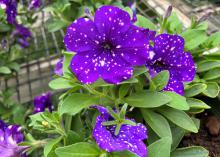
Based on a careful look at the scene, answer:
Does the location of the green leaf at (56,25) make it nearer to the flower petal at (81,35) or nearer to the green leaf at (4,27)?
the green leaf at (4,27)

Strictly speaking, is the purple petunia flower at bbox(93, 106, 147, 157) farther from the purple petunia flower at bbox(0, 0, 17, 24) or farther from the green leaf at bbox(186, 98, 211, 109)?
the purple petunia flower at bbox(0, 0, 17, 24)

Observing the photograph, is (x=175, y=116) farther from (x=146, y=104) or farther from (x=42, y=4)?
(x=42, y=4)

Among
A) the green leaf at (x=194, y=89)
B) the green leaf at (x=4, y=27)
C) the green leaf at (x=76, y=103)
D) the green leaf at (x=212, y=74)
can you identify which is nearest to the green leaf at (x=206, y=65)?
the green leaf at (x=212, y=74)

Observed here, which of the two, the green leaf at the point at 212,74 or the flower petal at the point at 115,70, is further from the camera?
the green leaf at the point at 212,74

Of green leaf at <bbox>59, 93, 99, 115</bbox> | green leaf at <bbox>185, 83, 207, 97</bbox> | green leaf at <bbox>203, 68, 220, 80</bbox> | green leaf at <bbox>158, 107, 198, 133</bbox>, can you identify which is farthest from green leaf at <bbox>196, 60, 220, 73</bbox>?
green leaf at <bbox>59, 93, 99, 115</bbox>

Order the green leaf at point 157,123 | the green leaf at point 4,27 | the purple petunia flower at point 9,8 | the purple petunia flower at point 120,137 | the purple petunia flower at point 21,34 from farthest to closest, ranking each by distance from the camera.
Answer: the purple petunia flower at point 21,34
the green leaf at point 4,27
the purple petunia flower at point 9,8
the green leaf at point 157,123
the purple petunia flower at point 120,137

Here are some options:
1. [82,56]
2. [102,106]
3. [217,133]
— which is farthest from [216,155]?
[82,56]

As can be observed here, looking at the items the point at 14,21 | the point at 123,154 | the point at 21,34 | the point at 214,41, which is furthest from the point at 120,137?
the point at 21,34

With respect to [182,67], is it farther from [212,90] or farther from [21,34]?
[21,34]
